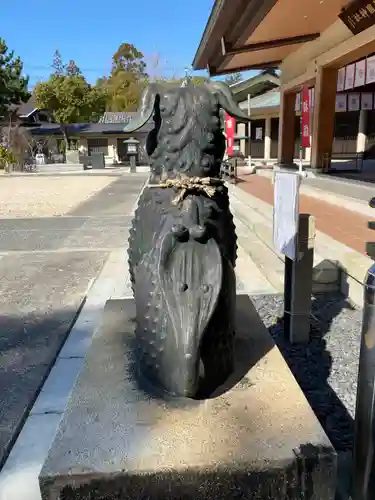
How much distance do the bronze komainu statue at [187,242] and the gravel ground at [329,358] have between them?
1.03m

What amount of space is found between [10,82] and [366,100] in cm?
2030

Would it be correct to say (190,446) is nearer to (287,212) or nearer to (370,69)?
(287,212)

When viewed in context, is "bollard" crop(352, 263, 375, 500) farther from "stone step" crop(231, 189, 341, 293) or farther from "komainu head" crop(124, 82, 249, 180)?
"stone step" crop(231, 189, 341, 293)

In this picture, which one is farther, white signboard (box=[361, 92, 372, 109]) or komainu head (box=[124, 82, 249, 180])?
white signboard (box=[361, 92, 372, 109])

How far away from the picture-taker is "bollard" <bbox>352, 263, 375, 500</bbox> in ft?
4.92

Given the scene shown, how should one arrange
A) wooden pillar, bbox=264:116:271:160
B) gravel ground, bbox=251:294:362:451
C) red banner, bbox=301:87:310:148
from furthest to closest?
wooden pillar, bbox=264:116:271:160 < red banner, bbox=301:87:310:148 < gravel ground, bbox=251:294:362:451

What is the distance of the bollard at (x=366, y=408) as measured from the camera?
1501mm

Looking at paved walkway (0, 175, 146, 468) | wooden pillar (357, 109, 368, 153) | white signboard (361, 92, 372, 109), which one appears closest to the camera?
paved walkway (0, 175, 146, 468)

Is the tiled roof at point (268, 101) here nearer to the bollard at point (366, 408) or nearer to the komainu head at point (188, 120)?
the komainu head at point (188, 120)

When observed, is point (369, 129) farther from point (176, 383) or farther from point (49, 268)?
point (176, 383)

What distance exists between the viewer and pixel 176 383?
5.33ft

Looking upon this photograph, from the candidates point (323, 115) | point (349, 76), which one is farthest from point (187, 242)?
point (349, 76)

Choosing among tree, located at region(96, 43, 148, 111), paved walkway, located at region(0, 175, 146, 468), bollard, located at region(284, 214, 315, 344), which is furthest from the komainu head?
tree, located at region(96, 43, 148, 111)

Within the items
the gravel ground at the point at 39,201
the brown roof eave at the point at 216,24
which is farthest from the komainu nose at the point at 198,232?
the gravel ground at the point at 39,201
